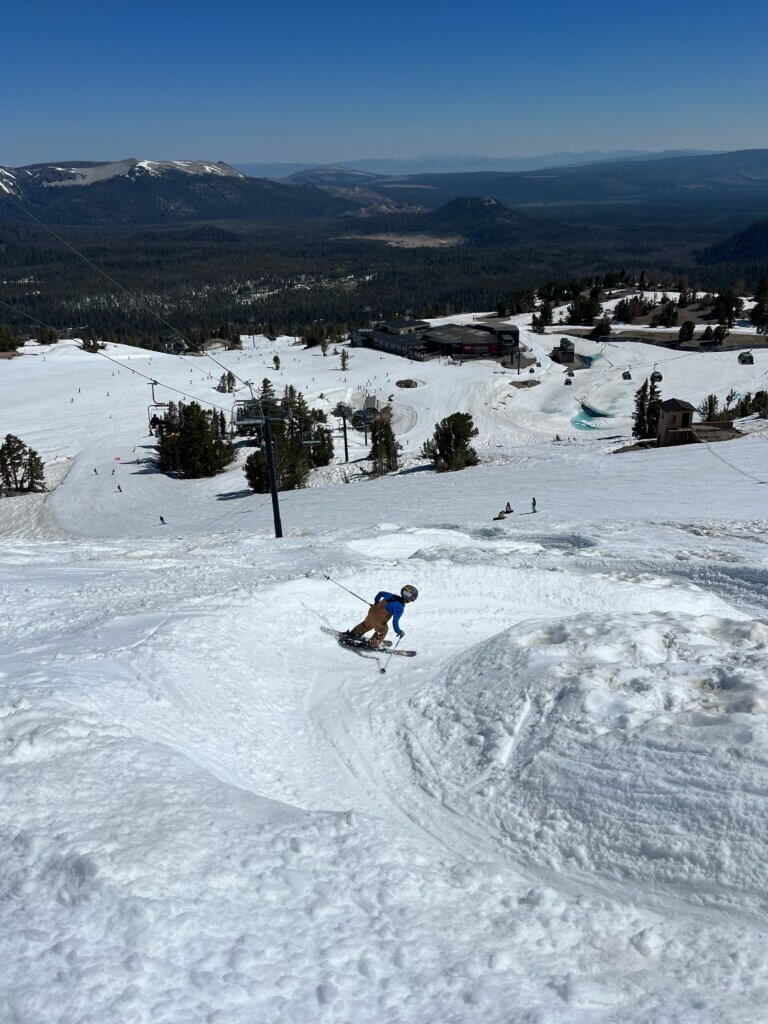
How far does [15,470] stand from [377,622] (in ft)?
154

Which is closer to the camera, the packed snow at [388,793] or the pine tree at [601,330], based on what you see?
the packed snow at [388,793]

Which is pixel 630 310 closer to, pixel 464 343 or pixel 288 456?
pixel 464 343

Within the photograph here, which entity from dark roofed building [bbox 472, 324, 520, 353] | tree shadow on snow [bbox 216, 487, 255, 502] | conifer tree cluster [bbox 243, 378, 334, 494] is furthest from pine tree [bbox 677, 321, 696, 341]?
tree shadow on snow [bbox 216, 487, 255, 502]

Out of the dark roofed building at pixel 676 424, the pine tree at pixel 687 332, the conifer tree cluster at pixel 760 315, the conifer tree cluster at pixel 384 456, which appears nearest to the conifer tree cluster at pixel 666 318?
the conifer tree cluster at pixel 760 315

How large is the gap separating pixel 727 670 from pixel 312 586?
24.3ft

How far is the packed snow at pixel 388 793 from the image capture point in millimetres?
4797

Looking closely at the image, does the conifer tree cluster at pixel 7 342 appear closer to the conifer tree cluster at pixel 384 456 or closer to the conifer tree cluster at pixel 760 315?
the conifer tree cluster at pixel 384 456

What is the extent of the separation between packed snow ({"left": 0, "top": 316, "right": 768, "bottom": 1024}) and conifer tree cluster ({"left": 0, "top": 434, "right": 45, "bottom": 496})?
36428 millimetres

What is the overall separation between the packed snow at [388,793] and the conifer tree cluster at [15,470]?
36.4 meters

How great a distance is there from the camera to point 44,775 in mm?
6414

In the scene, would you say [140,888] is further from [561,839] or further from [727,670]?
[727,670]

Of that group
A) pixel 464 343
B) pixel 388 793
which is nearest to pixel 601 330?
pixel 464 343

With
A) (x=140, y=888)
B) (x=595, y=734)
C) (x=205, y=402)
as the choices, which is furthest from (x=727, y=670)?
(x=205, y=402)

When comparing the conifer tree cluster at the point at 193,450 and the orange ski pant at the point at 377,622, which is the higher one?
the orange ski pant at the point at 377,622
